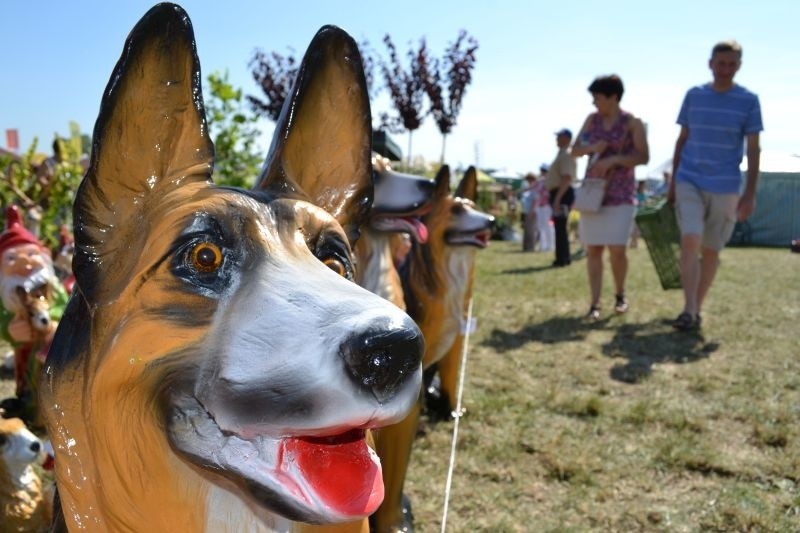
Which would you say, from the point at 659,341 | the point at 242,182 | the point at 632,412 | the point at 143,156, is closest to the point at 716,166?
the point at 659,341

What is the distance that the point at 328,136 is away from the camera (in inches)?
63.2

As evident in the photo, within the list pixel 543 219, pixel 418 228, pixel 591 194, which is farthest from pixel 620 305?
pixel 543 219

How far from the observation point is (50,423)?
1.34 metres

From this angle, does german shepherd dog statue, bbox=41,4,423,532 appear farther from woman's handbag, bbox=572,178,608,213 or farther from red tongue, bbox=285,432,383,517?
woman's handbag, bbox=572,178,608,213

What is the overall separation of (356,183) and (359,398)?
26.6 inches

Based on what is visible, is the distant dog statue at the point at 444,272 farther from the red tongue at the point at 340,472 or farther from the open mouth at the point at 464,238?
the red tongue at the point at 340,472

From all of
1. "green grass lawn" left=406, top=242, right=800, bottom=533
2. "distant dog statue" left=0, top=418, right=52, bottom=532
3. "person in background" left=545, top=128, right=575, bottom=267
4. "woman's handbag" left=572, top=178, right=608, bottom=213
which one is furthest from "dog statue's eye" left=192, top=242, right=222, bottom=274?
"person in background" left=545, top=128, right=575, bottom=267

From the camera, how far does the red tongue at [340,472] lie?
3.75 ft

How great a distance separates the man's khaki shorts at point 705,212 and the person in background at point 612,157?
0.55m

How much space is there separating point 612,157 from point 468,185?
210cm

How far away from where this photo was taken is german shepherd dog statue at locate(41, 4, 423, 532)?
1105 millimetres

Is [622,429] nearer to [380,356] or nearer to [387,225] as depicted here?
[387,225]

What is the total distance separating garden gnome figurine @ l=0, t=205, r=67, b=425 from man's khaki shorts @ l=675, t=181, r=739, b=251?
444cm

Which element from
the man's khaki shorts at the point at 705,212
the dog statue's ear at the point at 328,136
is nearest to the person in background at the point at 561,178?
the man's khaki shorts at the point at 705,212
